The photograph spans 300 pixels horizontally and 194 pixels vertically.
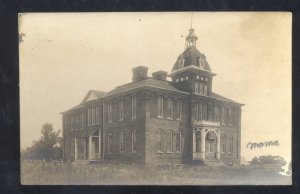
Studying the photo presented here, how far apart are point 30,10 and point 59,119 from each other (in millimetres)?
1608

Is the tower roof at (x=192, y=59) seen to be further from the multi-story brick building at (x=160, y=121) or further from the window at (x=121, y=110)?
the window at (x=121, y=110)

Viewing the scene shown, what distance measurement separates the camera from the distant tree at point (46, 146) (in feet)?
21.2

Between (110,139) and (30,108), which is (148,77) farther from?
(30,108)

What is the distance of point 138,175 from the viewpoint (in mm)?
6488

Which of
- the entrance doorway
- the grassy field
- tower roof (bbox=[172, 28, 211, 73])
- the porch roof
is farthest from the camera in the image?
the porch roof

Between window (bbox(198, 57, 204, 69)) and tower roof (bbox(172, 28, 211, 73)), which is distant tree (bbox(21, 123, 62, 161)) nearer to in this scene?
tower roof (bbox(172, 28, 211, 73))

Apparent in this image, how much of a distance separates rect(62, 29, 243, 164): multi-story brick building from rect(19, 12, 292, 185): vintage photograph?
0.05 ft

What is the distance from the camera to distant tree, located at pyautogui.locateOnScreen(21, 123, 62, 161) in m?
6.46

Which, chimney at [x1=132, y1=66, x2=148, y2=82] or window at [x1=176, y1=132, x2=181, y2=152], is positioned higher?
chimney at [x1=132, y1=66, x2=148, y2=82]

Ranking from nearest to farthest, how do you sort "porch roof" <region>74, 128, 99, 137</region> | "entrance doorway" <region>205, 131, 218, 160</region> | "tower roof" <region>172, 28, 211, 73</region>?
"tower roof" <region>172, 28, 211, 73</region>
"entrance doorway" <region>205, 131, 218, 160</region>
"porch roof" <region>74, 128, 99, 137</region>

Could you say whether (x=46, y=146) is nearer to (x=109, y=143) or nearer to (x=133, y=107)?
(x=109, y=143)

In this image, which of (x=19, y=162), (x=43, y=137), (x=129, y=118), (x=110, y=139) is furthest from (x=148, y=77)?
(x=19, y=162)

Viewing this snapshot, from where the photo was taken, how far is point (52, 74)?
6.48m

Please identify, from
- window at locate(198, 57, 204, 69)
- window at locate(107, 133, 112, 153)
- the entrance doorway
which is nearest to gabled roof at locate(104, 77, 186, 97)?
window at locate(198, 57, 204, 69)
